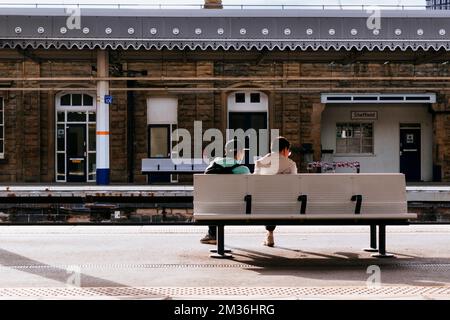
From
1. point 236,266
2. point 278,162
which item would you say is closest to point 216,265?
point 236,266

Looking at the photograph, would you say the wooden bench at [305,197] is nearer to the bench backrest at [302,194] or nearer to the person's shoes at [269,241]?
the bench backrest at [302,194]

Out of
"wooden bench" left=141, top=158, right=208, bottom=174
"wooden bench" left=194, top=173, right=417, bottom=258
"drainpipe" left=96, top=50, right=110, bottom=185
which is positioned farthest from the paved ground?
"wooden bench" left=141, top=158, right=208, bottom=174

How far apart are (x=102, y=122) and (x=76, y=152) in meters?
6.59

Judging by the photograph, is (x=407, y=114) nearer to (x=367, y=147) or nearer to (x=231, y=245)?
(x=367, y=147)

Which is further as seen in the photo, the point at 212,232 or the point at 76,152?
the point at 76,152

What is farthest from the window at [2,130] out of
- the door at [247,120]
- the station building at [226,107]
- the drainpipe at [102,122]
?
the door at [247,120]

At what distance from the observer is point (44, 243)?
11523mm

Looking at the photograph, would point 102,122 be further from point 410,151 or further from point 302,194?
point 410,151

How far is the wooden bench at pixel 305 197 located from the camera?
9633mm

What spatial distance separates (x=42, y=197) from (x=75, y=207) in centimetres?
90

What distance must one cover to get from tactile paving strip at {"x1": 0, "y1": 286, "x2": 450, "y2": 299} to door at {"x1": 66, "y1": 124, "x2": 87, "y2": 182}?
20277 millimetres

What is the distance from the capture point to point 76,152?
90.2 feet

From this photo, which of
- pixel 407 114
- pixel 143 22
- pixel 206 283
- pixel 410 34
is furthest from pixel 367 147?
pixel 206 283

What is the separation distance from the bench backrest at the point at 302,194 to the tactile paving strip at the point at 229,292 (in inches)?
88.2
